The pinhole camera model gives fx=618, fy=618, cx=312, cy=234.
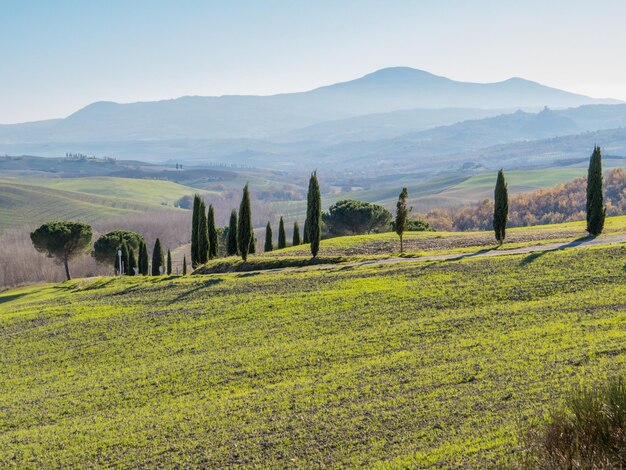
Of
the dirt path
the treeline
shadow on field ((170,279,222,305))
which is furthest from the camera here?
the treeline

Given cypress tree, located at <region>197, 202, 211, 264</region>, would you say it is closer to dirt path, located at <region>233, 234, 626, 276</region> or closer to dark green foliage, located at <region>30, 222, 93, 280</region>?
dirt path, located at <region>233, 234, 626, 276</region>

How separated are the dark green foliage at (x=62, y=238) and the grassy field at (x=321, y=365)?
3201cm

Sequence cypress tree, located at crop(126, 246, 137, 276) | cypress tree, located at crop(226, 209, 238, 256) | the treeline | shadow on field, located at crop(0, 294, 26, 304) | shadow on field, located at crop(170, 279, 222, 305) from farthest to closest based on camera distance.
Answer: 1. the treeline
2. cypress tree, located at crop(126, 246, 137, 276)
3. cypress tree, located at crop(226, 209, 238, 256)
4. shadow on field, located at crop(0, 294, 26, 304)
5. shadow on field, located at crop(170, 279, 222, 305)

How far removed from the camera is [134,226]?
167125 millimetres

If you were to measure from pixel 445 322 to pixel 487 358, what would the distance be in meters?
5.25

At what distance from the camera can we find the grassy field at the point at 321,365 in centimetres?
1633

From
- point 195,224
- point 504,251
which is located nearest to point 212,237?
point 195,224

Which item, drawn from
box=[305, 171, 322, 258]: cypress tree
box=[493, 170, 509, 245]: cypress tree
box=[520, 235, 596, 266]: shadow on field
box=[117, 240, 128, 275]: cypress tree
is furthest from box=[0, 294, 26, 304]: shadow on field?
box=[520, 235, 596, 266]: shadow on field

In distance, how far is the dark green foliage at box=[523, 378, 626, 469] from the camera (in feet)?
31.5

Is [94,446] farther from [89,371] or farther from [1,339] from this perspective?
[1,339]

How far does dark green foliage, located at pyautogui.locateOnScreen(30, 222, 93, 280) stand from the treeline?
67029 mm

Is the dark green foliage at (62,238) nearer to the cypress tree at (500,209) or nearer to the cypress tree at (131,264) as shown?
the cypress tree at (131,264)

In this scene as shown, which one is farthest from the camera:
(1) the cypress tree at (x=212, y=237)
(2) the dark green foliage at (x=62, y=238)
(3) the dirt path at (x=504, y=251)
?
(2) the dark green foliage at (x=62, y=238)

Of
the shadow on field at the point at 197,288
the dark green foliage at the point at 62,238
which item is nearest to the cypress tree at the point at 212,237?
the shadow on field at the point at 197,288
